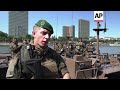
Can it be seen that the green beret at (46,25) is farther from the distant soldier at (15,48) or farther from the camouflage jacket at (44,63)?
the distant soldier at (15,48)

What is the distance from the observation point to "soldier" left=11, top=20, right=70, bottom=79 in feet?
4.39

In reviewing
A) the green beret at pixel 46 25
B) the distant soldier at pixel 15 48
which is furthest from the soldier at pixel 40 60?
the distant soldier at pixel 15 48

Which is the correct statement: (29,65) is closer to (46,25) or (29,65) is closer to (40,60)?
(40,60)

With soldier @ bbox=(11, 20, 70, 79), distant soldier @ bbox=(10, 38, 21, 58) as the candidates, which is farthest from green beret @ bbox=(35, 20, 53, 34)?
distant soldier @ bbox=(10, 38, 21, 58)

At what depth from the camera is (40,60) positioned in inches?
54.9

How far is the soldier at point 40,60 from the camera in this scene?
4.39 feet

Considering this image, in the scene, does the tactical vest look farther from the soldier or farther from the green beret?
the green beret

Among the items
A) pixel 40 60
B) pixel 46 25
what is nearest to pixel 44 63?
pixel 40 60

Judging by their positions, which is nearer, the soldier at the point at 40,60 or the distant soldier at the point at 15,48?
the soldier at the point at 40,60
